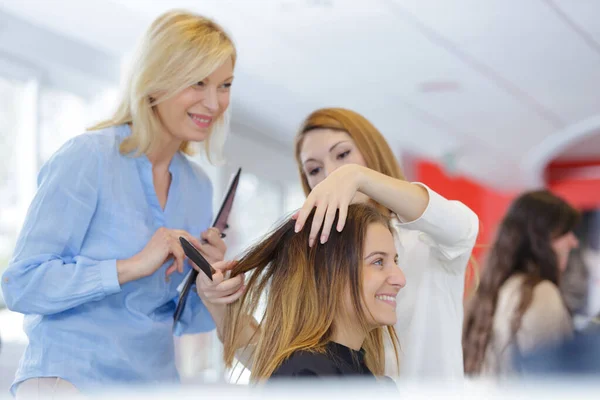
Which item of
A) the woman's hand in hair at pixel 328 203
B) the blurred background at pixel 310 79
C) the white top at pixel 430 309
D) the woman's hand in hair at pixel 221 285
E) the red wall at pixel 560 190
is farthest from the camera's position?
the red wall at pixel 560 190

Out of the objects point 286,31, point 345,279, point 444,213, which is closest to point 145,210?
point 345,279

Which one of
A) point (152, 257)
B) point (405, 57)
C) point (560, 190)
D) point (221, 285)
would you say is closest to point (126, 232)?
point (152, 257)

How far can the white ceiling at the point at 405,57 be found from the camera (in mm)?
3859

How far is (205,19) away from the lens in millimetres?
1836

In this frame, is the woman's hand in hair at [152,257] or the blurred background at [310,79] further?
the blurred background at [310,79]

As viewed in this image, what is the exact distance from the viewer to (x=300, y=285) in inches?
57.5

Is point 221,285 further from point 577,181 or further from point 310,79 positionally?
point 577,181

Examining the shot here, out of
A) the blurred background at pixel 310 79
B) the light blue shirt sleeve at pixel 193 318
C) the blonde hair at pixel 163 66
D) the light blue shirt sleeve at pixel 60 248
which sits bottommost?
the light blue shirt sleeve at pixel 193 318

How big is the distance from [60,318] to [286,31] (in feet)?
9.06

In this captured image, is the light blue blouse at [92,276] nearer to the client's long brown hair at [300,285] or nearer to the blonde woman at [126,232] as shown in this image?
the blonde woman at [126,232]

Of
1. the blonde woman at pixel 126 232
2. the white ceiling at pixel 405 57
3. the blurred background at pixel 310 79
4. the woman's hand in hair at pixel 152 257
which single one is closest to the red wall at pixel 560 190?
the blurred background at pixel 310 79

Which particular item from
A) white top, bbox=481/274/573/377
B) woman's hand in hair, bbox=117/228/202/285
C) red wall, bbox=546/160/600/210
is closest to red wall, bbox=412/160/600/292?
red wall, bbox=546/160/600/210

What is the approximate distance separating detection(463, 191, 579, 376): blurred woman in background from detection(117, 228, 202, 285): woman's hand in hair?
1334 mm

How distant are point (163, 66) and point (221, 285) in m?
0.50
